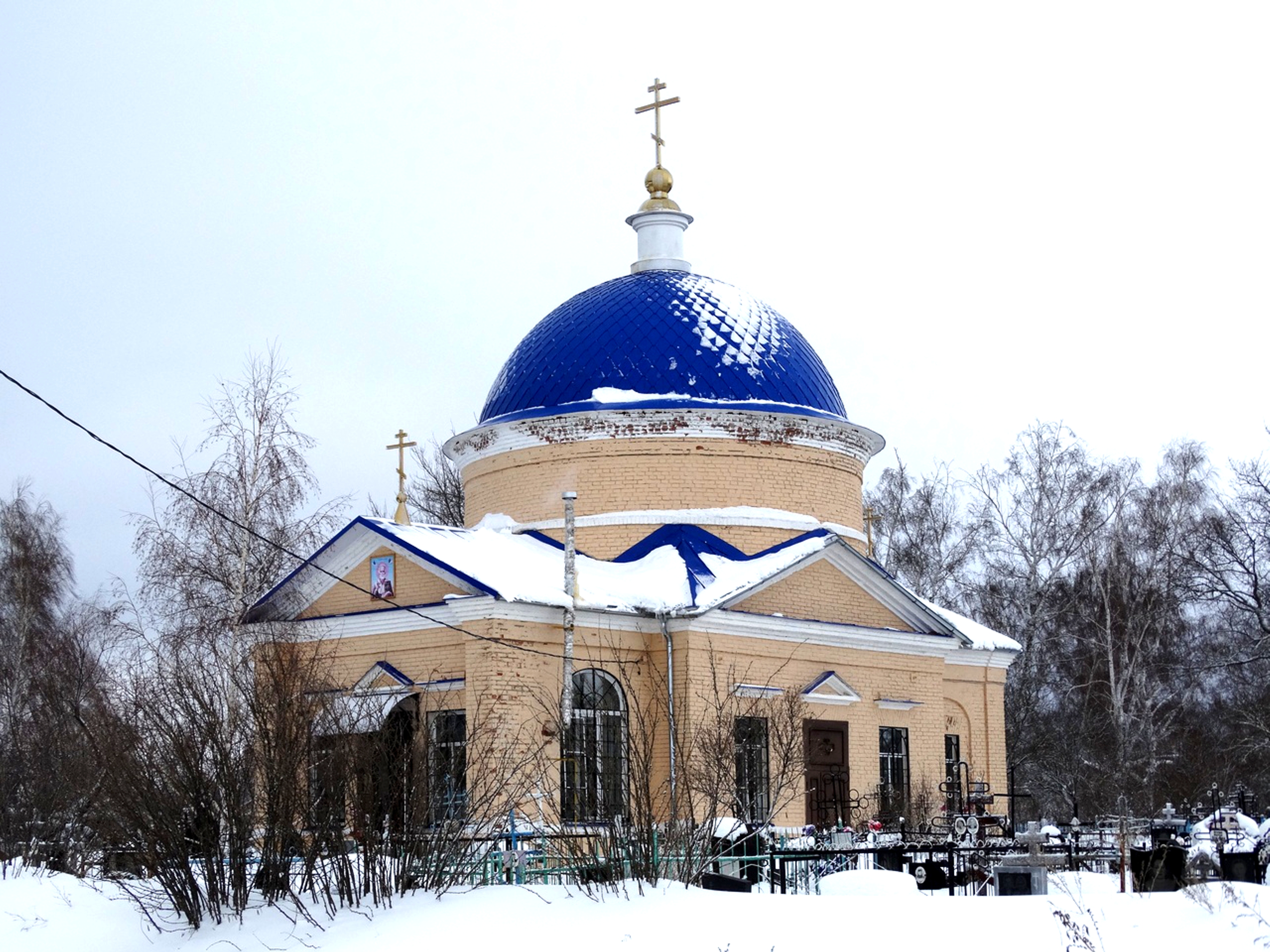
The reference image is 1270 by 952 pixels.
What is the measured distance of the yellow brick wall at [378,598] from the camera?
1714 centimetres

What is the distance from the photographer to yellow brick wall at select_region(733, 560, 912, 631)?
719 inches

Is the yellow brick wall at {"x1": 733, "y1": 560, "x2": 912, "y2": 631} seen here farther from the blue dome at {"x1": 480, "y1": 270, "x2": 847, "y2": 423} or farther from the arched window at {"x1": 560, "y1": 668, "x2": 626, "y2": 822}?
the blue dome at {"x1": 480, "y1": 270, "x2": 847, "y2": 423}

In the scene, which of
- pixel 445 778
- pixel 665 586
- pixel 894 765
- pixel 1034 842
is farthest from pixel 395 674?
pixel 1034 842

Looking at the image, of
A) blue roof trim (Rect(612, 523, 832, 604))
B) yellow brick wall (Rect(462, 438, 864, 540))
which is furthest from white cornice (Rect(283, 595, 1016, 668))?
yellow brick wall (Rect(462, 438, 864, 540))

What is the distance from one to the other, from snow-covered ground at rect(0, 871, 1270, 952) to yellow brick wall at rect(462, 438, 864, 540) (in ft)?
28.1

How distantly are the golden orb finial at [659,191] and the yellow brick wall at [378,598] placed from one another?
7.20 m

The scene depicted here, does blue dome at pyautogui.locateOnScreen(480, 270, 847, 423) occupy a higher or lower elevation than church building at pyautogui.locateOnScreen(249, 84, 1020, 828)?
higher

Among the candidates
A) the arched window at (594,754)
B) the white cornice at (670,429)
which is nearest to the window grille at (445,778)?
the arched window at (594,754)

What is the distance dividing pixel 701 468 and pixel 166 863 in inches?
386

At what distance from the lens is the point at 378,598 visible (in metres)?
17.7

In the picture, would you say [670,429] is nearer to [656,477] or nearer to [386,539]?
[656,477]

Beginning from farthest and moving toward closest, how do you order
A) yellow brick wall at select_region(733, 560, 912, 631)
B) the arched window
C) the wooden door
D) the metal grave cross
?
the wooden door, yellow brick wall at select_region(733, 560, 912, 631), the metal grave cross, the arched window

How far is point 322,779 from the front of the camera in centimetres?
1147

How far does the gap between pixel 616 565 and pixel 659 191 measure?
604 cm
